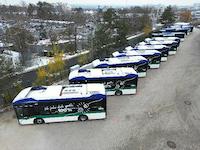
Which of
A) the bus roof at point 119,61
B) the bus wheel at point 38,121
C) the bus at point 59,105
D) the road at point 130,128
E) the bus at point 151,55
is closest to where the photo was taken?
the road at point 130,128

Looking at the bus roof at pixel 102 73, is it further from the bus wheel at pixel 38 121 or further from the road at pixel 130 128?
the bus wheel at pixel 38 121

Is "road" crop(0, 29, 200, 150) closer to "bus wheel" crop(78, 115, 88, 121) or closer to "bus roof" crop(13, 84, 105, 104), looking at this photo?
"bus wheel" crop(78, 115, 88, 121)

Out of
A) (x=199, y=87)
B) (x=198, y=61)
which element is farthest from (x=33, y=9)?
(x=199, y=87)

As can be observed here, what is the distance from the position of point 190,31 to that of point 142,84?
121 feet

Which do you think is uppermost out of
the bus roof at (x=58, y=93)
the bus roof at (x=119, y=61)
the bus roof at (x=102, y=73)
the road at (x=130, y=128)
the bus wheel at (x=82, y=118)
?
the bus roof at (x=119, y=61)

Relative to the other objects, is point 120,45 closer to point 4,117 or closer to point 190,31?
point 4,117

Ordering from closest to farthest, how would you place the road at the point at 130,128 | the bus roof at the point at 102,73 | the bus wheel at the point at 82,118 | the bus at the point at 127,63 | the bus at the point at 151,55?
1. the road at the point at 130,128
2. the bus wheel at the point at 82,118
3. the bus roof at the point at 102,73
4. the bus at the point at 127,63
5. the bus at the point at 151,55

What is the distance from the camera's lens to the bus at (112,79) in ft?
57.5

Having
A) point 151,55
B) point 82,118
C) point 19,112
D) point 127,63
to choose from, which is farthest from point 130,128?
point 151,55

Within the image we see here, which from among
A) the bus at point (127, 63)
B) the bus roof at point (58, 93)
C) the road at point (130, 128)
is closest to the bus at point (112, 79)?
the road at point (130, 128)

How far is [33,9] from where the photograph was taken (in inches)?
2894

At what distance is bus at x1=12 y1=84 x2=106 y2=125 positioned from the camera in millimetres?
14125

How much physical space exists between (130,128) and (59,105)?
4915 millimetres

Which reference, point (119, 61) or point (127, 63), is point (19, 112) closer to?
point (119, 61)
